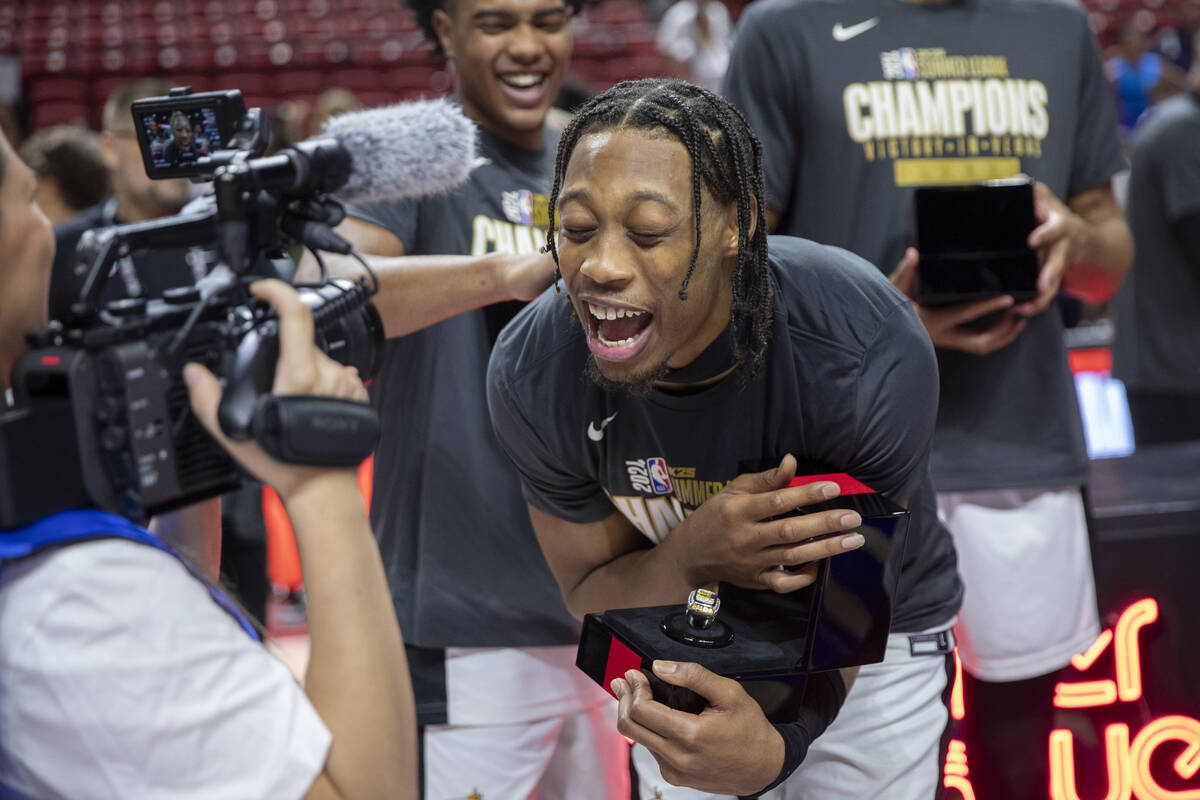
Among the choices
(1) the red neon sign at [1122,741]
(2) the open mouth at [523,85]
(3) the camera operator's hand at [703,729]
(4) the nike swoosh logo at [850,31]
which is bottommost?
(1) the red neon sign at [1122,741]

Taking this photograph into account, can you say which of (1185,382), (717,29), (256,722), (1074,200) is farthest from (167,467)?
(717,29)

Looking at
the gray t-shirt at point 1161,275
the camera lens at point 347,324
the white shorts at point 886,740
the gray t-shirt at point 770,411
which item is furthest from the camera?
the gray t-shirt at point 1161,275

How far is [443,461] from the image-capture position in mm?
2033

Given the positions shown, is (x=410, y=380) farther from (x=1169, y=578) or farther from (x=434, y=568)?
(x=1169, y=578)

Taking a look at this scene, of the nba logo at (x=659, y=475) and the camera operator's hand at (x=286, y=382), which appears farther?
the nba logo at (x=659, y=475)

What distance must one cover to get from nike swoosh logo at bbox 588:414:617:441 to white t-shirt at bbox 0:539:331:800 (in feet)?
2.14

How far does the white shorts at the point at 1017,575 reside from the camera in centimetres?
218

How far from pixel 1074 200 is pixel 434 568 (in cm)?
137

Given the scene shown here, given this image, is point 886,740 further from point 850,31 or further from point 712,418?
point 850,31

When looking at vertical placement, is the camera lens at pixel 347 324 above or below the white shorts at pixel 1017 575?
above

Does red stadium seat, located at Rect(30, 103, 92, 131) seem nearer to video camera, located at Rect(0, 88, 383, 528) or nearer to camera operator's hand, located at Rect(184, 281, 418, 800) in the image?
video camera, located at Rect(0, 88, 383, 528)

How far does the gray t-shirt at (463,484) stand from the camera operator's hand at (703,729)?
2.28 feet

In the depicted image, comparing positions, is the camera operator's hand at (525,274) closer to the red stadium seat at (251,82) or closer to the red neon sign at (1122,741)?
the red neon sign at (1122,741)

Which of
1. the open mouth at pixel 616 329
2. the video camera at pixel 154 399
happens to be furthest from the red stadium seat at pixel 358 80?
the video camera at pixel 154 399
